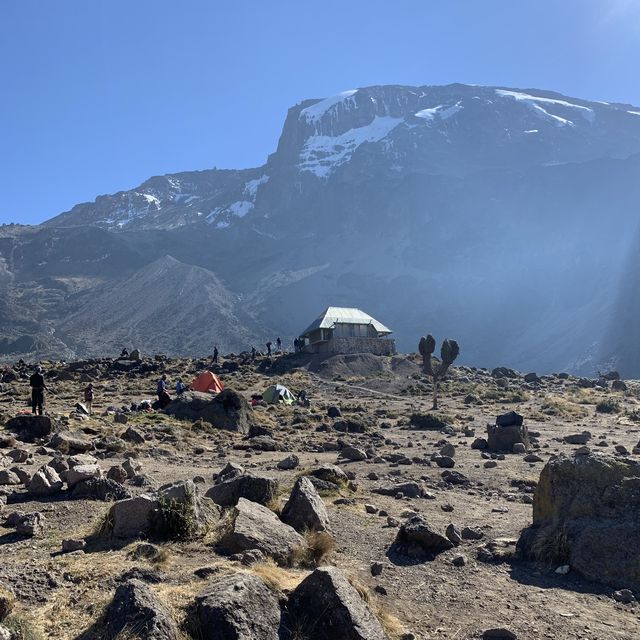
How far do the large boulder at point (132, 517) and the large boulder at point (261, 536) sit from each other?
0.93 m

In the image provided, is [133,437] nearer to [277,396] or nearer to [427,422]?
[427,422]

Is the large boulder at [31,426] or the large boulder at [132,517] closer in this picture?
the large boulder at [132,517]

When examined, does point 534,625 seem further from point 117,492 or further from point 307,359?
point 307,359

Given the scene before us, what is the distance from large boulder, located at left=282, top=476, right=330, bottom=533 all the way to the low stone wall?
54964 millimetres

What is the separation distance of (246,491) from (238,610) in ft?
11.8

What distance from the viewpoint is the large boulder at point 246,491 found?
866 cm

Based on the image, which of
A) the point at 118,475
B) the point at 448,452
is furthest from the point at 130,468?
the point at 448,452

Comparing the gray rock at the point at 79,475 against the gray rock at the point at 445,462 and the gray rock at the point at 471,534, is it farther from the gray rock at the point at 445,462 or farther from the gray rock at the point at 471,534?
the gray rock at the point at 445,462

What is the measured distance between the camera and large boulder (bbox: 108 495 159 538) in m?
7.35

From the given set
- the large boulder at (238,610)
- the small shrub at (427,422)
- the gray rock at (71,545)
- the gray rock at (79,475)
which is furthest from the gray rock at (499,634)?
the small shrub at (427,422)

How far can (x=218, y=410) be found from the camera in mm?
22953

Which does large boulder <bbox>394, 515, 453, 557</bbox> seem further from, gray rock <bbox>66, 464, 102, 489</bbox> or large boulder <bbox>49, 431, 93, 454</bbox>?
large boulder <bbox>49, 431, 93, 454</bbox>

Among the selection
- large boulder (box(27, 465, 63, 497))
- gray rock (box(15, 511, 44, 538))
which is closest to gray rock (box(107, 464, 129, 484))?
large boulder (box(27, 465, 63, 497))

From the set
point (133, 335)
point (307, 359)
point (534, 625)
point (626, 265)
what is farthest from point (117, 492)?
point (626, 265)
